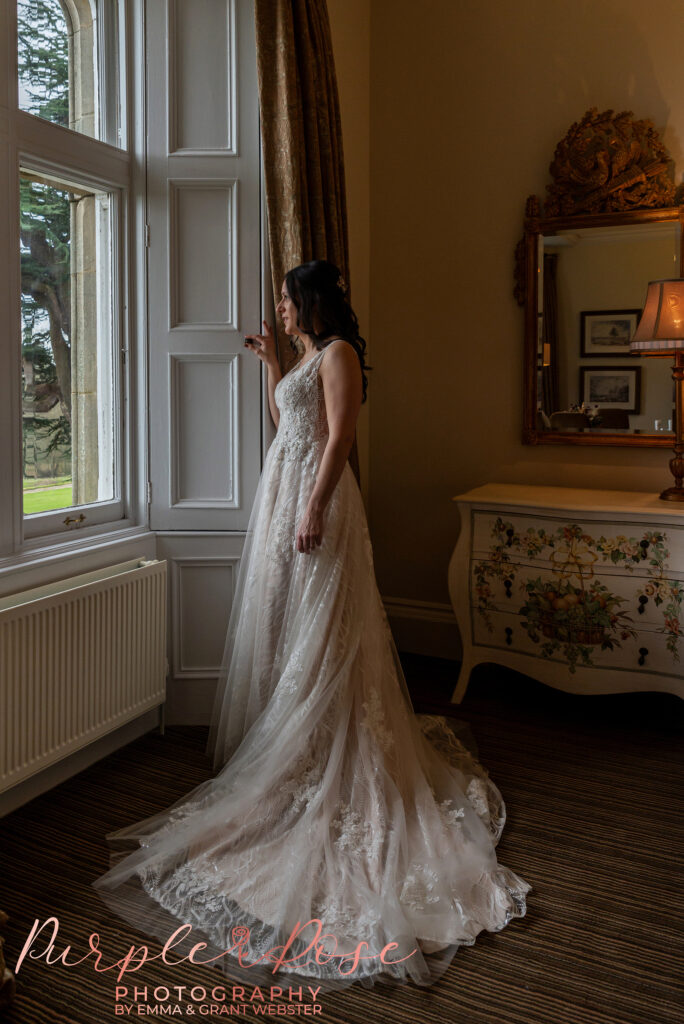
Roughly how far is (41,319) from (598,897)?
8.21 ft

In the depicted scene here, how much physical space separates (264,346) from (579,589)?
1542 millimetres

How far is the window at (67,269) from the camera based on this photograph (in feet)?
9.26

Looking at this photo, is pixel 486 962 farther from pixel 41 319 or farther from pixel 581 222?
pixel 581 222

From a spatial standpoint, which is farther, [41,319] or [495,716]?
[495,716]

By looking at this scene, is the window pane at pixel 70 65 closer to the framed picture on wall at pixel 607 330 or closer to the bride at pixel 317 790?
the bride at pixel 317 790

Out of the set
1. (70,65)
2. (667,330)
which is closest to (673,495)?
(667,330)

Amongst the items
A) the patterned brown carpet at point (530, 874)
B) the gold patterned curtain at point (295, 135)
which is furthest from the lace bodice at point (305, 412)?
the patterned brown carpet at point (530, 874)

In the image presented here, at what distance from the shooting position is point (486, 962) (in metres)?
2.09

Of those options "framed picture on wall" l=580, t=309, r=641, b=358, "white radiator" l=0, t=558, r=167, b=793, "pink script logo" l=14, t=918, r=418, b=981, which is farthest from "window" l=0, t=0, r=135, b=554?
"framed picture on wall" l=580, t=309, r=641, b=358

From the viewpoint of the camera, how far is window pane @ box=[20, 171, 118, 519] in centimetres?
296

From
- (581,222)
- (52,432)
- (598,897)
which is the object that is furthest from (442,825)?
(581,222)

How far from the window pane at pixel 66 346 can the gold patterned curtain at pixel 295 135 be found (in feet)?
2.12

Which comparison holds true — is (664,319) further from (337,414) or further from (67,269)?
(67,269)

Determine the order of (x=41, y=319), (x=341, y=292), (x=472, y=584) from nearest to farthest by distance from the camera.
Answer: (x=341, y=292)
(x=41, y=319)
(x=472, y=584)
